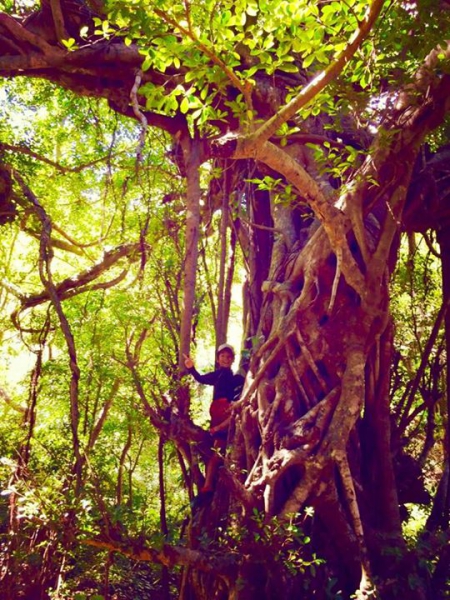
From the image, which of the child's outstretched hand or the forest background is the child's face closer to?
the forest background

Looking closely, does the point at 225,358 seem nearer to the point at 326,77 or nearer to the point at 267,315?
the point at 267,315

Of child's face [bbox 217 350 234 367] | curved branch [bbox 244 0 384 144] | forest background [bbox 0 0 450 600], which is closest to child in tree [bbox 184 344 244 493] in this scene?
child's face [bbox 217 350 234 367]

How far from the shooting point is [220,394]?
408 centimetres

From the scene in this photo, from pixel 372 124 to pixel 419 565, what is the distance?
3222mm

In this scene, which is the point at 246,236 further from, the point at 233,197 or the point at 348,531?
the point at 348,531

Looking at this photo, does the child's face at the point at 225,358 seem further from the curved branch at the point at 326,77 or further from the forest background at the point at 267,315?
the curved branch at the point at 326,77

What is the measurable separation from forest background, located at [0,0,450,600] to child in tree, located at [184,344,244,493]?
0.11 m

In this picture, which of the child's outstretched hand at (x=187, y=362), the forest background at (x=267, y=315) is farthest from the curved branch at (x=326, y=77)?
the child's outstretched hand at (x=187, y=362)

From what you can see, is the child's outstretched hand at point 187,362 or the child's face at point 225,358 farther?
the child's face at point 225,358

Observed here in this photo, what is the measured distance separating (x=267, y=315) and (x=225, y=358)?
489mm

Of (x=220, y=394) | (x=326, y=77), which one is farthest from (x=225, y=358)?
(x=326, y=77)

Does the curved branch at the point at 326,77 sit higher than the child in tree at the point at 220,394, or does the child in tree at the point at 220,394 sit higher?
the curved branch at the point at 326,77

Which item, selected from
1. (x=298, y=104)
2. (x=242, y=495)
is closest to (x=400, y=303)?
(x=242, y=495)

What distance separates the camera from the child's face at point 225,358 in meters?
4.03
